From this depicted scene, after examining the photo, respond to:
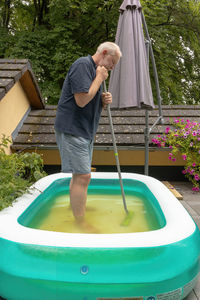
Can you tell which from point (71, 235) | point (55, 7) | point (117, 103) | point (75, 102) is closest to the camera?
point (71, 235)

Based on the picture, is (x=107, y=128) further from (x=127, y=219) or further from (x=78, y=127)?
(x=78, y=127)

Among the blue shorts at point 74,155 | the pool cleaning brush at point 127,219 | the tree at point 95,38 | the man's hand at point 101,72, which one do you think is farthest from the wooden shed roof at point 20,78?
the tree at point 95,38

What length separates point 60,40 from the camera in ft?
27.0

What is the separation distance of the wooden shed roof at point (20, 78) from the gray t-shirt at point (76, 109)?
1337 millimetres

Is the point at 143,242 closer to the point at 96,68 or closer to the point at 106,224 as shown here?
the point at 106,224

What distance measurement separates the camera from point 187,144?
379cm

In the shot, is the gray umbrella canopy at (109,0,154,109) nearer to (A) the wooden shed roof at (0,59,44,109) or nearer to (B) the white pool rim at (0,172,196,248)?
(A) the wooden shed roof at (0,59,44,109)

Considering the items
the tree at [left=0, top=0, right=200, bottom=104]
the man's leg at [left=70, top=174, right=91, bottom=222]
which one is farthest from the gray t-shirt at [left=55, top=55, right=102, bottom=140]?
the tree at [left=0, top=0, right=200, bottom=104]

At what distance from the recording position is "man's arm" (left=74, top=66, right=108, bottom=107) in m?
1.81

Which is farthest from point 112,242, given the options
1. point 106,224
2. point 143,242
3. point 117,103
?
point 117,103

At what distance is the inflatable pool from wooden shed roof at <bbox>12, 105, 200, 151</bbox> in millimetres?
2478

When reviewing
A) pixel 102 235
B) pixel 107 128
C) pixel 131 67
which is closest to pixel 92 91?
pixel 102 235

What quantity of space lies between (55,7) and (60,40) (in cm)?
88

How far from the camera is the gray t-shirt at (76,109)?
5.96 feet
